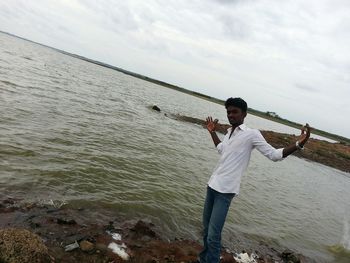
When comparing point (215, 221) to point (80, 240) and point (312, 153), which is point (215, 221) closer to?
point (80, 240)

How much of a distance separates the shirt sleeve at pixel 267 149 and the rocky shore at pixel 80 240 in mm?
2888

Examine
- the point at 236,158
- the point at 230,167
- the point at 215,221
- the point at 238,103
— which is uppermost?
the point at 238,103

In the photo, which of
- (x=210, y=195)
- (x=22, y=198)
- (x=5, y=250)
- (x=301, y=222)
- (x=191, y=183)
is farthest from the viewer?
(x=191, y=183)

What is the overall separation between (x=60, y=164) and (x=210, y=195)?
21.0ft

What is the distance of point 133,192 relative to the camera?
9820 mm

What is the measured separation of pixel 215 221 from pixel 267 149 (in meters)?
1.41

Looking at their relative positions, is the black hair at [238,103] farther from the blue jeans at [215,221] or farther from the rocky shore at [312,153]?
the rocky shore at [312,153]

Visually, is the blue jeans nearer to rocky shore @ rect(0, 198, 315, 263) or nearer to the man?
the man

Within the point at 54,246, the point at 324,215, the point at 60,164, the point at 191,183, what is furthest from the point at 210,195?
the point at 324,215

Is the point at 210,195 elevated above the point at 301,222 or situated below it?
above

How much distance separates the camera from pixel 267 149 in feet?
16.0

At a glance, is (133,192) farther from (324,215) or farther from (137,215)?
(324,215)

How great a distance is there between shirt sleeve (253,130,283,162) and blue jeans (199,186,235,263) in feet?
2.82

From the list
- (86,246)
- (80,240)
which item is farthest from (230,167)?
(80,240)
